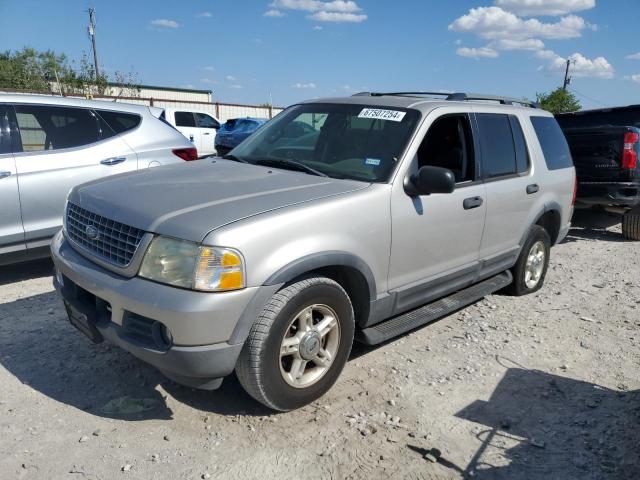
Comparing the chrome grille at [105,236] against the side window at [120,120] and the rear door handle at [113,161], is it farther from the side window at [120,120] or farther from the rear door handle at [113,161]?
the side window at [120,120]

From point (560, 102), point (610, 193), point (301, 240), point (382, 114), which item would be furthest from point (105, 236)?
point (560, 102)

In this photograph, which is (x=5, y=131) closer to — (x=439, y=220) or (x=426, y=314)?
(x=439, y=220)

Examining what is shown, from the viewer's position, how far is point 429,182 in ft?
11.1

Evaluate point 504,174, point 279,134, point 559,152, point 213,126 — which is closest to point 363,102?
point 279,134

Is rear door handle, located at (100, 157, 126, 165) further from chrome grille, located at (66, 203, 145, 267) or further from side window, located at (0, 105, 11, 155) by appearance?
chrome grille, located at (66, 203, 145, 267)

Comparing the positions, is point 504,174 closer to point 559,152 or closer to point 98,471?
point 559,152

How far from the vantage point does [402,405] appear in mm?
3279

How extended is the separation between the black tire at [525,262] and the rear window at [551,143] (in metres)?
0.65

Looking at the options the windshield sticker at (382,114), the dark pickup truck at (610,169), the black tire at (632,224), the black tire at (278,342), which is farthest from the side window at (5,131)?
the black tire at (632,224)

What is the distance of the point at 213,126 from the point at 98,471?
16620 millimetres

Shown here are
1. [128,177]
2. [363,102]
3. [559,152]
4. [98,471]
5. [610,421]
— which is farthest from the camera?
→ [559,152]

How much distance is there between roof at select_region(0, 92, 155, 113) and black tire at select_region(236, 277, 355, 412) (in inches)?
149

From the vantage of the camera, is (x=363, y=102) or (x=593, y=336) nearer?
(x=363, y=102)

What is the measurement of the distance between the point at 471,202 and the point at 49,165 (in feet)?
12.6
